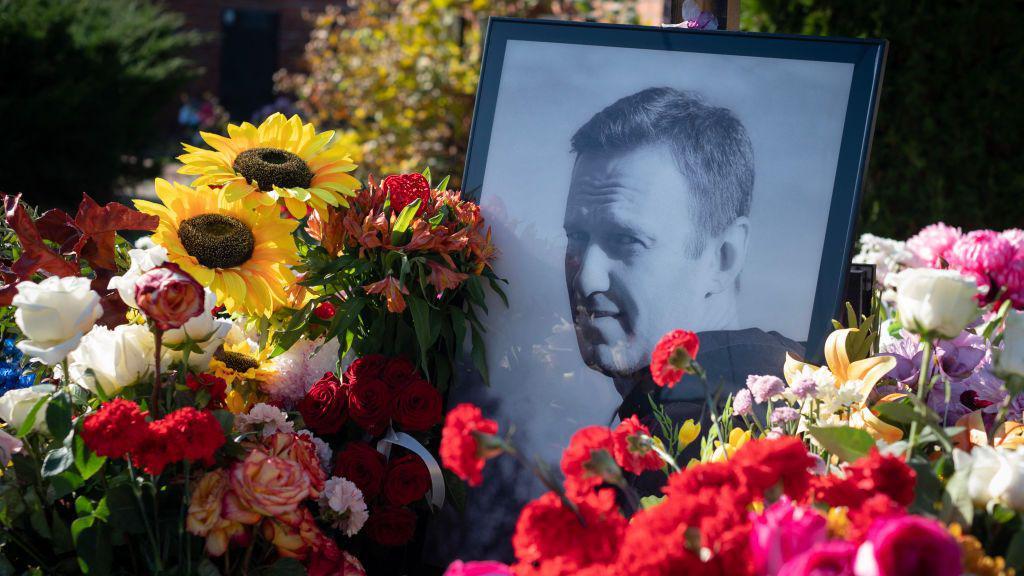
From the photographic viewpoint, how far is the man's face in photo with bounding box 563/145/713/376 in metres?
1.69

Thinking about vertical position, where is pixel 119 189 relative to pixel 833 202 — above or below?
below

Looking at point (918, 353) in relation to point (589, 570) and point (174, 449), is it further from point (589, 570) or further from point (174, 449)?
point (174, 449)

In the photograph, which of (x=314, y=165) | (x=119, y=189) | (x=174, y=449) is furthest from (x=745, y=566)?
(x=119, y=189)

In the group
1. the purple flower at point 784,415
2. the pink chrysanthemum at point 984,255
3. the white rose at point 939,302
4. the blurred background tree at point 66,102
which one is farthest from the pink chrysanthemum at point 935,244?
the blurred background tree at point 66,102

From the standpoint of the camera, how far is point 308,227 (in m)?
1.74

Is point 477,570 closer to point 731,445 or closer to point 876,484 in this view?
point 876,484

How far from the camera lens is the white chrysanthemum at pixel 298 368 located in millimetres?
1720

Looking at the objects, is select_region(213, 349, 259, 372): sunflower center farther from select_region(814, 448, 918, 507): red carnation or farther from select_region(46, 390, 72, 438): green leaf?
select_region(814, 448, 918, 507): red carnation

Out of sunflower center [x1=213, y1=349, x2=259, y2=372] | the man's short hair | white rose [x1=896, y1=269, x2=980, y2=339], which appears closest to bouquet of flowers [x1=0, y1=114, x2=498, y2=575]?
sunflower center [x1=213, y1=349, x2=259, y2=372]

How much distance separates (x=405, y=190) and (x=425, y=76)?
4.42 m

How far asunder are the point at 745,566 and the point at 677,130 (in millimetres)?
1017

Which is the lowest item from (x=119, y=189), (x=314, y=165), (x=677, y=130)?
(x=119, y=189)

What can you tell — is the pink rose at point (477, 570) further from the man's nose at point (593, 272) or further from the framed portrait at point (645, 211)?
the man's nose at point (593, 272)

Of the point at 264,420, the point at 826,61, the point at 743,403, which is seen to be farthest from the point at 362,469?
the point at 826,61
